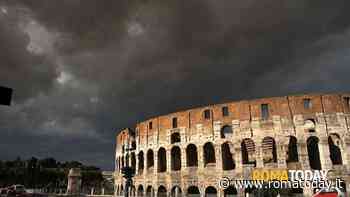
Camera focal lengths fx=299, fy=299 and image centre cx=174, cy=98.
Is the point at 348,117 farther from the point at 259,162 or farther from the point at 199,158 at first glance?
the point at 199,158

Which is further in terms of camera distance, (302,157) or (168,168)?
(168,168)

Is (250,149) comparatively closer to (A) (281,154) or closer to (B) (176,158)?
(A) (281,154)

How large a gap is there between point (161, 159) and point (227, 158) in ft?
30.9

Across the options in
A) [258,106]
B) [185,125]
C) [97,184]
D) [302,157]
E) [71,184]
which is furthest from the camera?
[97,184]

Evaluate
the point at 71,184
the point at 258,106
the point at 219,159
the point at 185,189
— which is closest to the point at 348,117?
the point at 258,106

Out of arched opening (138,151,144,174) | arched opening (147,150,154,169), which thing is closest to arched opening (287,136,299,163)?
arched opening (147,150,154,169)

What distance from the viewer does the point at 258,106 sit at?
1254 inches

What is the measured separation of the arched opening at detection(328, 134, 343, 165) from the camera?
3202cm

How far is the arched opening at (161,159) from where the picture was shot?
125 ft

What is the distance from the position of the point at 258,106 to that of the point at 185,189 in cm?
1217

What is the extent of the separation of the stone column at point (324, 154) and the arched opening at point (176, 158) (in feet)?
53.6

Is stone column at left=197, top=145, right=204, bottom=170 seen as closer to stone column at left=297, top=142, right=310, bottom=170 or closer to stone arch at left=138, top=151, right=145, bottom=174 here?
stone column at left=297, top=142, right=310, bottom=170

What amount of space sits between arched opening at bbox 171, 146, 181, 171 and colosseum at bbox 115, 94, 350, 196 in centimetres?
7

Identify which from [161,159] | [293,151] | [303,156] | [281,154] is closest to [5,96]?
[281,154]
